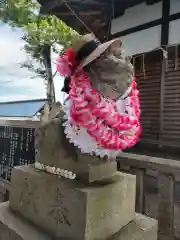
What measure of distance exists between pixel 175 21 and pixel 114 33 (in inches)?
56.4

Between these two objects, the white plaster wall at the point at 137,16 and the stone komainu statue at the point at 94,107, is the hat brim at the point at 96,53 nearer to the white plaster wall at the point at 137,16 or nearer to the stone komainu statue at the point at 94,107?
the stone komainu statue at the point at 94,107

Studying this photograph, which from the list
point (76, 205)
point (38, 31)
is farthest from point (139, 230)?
point (38, 31)

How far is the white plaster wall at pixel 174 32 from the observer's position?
13.4 feet

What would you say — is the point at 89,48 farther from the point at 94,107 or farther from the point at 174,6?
the point at 174,6

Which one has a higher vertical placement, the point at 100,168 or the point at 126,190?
the point at 100,168

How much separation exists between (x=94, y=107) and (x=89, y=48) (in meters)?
0.30

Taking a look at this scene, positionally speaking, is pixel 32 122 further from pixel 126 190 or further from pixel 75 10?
pixel 75 10

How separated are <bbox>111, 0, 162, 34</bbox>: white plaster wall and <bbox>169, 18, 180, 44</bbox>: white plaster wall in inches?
14.5

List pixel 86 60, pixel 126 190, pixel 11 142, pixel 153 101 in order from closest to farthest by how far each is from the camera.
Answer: pixel 86 60 → pixel 126 190 → pixel 11 142 → pixel 153 101

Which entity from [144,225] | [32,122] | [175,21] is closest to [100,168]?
[144,225]

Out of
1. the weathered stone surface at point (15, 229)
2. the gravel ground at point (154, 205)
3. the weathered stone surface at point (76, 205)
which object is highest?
the weathered stone surface at point (76, 205)

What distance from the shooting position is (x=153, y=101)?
15.1ft

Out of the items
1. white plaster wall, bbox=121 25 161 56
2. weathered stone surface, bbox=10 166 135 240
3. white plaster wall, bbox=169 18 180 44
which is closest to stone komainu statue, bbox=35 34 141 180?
weathered stone surface, bbox=10 166 135 240

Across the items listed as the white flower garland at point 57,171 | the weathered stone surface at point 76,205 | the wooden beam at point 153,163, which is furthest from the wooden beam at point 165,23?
the white flower garland at point 57,171
